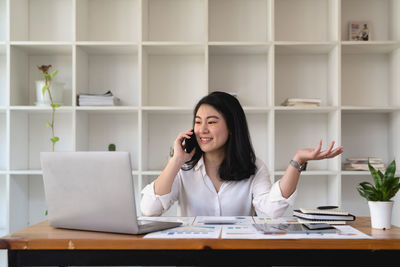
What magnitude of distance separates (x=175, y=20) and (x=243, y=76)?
2.40ft

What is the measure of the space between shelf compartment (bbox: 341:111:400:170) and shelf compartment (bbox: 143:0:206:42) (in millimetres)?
1416

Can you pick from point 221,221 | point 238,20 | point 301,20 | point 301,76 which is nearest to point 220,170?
point 221,221

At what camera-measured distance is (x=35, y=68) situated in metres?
3.48

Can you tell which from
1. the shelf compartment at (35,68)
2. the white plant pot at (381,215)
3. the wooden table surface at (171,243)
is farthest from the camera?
the shelf compartment at (35,68)

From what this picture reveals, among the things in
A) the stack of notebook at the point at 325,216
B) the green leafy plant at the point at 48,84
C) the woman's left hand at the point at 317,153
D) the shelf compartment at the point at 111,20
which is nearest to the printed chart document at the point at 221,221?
the stack of notebook at the point at 325,216

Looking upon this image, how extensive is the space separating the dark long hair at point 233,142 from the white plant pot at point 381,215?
2.53 feet

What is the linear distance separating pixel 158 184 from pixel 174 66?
1.70 m

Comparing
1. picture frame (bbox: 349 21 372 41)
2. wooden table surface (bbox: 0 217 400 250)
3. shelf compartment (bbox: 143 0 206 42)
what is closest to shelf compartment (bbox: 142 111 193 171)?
shelf compartment (bbox: 143 0 206 42)

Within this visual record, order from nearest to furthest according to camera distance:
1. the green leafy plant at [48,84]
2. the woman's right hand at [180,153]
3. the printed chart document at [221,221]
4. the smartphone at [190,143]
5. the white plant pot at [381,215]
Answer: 1. the white plant pot at [381,215]
2. the printed chart document at [221,221]
3. the woman's right hand at [180,153]
4. the smartphone at [190,143]
5. the green leafy plant at [48,84]

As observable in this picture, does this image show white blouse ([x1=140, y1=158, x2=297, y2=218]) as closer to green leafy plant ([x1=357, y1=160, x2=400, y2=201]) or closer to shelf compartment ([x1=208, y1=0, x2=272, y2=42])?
green leafy plant ([x1=357, y1=160, x2=400, y2=201])

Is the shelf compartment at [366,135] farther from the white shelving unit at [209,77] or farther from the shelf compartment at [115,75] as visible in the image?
the shelf compartment at [115,75]

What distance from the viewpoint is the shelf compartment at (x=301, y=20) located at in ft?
11.3

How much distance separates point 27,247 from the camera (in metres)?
1.25

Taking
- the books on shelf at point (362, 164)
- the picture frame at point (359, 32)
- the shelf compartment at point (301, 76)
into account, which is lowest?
the books on shelf at point (362, 164)
